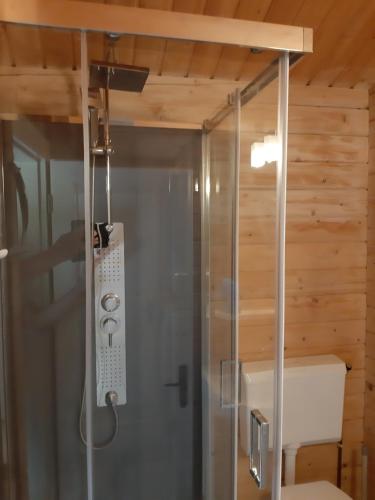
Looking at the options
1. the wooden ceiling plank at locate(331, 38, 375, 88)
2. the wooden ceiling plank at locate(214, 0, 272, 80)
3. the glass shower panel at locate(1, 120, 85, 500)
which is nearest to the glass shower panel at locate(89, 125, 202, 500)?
the glass shower panel at locate(1, 120, 85, 500)

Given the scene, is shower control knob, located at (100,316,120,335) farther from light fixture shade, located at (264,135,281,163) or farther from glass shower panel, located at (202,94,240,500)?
light fixture shade, located at (264,135,281,163)

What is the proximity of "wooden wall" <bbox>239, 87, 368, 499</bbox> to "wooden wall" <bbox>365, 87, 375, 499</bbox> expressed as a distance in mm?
30

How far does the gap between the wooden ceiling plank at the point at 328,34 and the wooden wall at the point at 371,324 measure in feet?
1.42

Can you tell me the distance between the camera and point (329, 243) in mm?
2152

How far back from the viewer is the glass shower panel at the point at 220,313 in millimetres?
1796

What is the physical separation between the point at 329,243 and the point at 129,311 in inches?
46.1

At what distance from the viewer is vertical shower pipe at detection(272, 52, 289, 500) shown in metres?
1.25

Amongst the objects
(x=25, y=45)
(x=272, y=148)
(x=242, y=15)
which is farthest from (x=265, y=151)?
(x=25, y=45)

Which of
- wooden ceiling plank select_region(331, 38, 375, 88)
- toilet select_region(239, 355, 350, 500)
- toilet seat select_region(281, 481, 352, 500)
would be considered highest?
wooden ceiling plank select_region(331, 38, 375, 88)

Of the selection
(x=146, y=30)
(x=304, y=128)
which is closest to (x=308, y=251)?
(x=304, y=128)

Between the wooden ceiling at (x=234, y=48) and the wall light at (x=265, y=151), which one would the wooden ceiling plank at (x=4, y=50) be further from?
the wall light at (x=265, y=151)

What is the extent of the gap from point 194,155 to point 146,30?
2.67ft

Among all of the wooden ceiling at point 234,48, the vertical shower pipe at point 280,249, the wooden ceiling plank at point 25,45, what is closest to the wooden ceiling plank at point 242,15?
the wooden ceiling at point 234,48

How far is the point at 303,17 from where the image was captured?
5.40 feet
